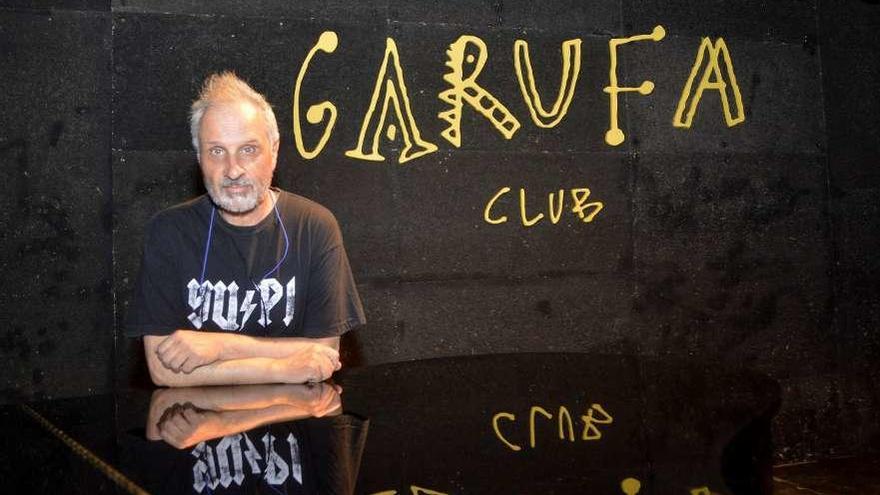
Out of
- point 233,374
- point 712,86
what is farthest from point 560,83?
point 233,374

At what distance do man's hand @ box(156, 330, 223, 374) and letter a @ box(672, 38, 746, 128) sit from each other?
258 centimetres

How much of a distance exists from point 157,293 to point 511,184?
5.81 feet

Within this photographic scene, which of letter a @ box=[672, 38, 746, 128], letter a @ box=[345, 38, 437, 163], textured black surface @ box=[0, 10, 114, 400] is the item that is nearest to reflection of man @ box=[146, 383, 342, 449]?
textured black surface @ box=[0, 10, 114, 400]

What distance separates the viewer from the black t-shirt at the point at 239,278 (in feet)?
8.98

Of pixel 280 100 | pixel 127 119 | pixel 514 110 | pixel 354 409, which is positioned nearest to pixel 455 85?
pixel 514 110

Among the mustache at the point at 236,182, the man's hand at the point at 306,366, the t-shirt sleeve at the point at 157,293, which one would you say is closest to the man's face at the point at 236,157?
the mustache at the point at 236,182

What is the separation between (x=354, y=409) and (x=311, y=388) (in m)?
0.34

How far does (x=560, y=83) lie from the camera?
4.06 m

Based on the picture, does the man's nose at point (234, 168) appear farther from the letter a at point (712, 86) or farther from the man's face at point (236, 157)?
the letter a at point (712, 86)

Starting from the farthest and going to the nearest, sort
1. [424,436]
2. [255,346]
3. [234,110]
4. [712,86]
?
[712,86]
[234,110]
[255,346]
[424,436]

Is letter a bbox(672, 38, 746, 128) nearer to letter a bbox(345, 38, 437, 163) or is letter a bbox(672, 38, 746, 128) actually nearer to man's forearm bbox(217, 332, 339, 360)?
letter a bbox(345, 38, 437, 163)

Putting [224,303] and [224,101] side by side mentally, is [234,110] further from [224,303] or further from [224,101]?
[224,303]

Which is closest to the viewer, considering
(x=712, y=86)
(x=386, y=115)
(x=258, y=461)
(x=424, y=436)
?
(x=258, y=461)

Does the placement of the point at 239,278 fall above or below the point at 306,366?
above
